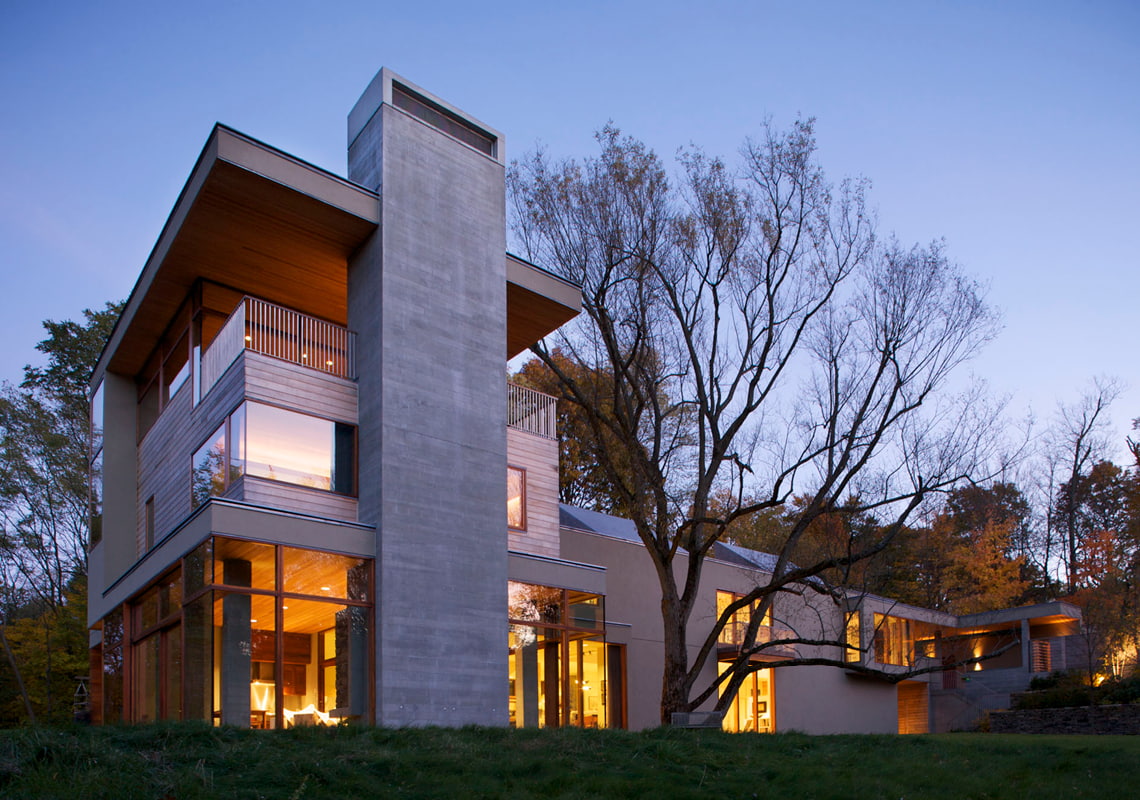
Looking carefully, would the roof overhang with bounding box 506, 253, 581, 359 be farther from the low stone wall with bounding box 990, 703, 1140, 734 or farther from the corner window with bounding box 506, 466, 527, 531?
the low stone wall with bounding box 990, 703, 1140, 734

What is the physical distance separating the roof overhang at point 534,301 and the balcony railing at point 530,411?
82cm

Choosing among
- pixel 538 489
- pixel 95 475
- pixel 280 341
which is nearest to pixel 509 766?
pixel 280 341

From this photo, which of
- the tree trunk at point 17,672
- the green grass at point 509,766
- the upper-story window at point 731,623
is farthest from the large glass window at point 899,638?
the tree trunk at point 17,672

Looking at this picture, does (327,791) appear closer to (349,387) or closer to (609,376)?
(349,387)

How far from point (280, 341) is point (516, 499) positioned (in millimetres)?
5190

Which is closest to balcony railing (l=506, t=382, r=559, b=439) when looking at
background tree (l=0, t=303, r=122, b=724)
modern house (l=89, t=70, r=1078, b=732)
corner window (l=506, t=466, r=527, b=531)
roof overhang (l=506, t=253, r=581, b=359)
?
modern house (l=89, t=70, r=1078, b=732)

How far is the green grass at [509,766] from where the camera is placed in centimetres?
700

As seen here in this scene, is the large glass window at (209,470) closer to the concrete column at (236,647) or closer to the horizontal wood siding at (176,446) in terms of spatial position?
the horizontal wood siding at (176,446)

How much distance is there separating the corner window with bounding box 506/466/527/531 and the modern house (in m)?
0.05

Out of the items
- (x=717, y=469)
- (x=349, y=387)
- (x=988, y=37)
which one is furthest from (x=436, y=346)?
(x=988, y=37)

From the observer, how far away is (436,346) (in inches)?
607

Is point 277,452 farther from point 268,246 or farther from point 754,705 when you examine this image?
point 754,705

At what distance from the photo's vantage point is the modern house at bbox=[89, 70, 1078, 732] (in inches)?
507

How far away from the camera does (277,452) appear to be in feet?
46.1
